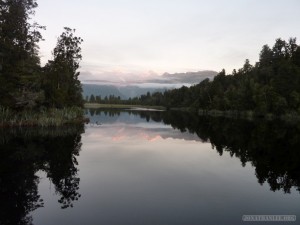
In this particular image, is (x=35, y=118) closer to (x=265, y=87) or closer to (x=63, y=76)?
(x=63, y=76)

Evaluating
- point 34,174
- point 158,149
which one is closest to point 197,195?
point 34,174

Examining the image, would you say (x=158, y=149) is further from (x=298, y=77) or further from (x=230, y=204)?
(x=298, y=77)

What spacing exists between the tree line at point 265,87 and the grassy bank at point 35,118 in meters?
67.3

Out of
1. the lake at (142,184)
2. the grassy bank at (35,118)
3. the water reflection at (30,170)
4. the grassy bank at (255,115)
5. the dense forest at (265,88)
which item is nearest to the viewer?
the lake at (142,184)

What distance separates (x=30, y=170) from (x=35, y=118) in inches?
1267

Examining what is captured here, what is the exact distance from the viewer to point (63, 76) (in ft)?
225

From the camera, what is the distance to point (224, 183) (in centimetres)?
2245

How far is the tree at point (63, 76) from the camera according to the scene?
6234 centimetres

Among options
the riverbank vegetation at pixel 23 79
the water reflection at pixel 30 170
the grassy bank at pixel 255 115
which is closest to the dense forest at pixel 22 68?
the riverbank vegetation at pixel 23 79

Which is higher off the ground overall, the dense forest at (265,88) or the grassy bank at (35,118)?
the dense forest at (265,88)

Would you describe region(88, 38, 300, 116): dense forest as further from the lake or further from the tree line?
Answer: the lake

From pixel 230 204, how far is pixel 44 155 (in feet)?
64.7

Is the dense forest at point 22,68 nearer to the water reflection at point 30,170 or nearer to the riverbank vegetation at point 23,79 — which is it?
the riverbank vegetation at point 23,79

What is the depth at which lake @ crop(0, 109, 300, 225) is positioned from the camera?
50.9ft
